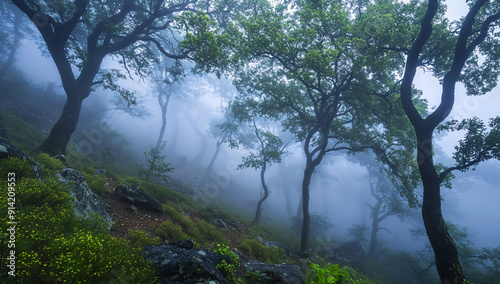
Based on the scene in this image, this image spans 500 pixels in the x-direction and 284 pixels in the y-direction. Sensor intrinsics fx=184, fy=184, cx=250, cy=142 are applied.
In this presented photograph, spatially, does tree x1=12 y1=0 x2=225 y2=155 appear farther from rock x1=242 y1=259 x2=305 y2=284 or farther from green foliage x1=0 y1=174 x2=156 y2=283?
rock x1=242 y1=259 x2=305 y2=284

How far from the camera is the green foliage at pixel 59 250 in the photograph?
8.12 feet

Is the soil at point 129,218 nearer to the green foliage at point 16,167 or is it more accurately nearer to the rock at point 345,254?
the green foliage at point 16,167

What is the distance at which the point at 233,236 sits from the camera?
9.87 metres

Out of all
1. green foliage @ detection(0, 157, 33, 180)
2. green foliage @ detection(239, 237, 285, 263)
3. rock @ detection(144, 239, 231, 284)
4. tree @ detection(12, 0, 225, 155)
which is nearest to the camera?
rock @ detection(144, 239, 231, 284)

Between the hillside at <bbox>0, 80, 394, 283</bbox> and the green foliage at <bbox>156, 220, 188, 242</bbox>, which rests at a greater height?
the hillside at <bbox>0, 80, 394, 283</bbox>

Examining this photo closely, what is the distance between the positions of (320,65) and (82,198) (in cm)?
1108

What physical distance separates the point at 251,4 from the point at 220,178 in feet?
102

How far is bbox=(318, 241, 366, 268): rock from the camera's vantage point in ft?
51.6

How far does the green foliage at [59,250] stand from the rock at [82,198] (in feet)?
2.03

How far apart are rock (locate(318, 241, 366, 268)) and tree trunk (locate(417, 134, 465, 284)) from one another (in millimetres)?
9931

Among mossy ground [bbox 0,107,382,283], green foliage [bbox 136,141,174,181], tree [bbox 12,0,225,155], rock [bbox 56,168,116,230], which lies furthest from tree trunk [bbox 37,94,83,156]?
rock [bbox 56,168,116,230]

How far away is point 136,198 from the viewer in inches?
307

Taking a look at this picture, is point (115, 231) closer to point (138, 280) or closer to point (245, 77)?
point (138, 280)

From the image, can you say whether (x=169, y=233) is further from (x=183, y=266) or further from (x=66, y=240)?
(x=66, y=240)
